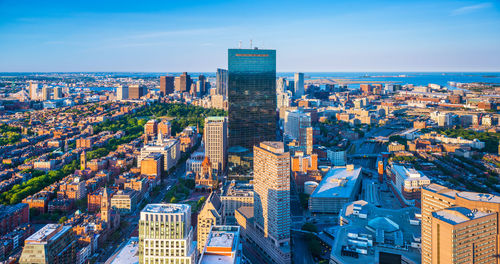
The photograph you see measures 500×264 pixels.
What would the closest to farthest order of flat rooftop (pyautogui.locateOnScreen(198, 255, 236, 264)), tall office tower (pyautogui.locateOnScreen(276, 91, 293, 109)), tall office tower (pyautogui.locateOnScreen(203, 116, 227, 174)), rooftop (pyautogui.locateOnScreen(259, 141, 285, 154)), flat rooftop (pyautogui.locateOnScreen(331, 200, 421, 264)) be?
flat rooftop (pyautogui.locateOnScreen(198, 255, 236, 264)), flat rooftop (pyautogui.locateOnScreen(331, 200, 421, 264)), rooftop (pyautogui.locateOnScreen(259, 141, 285, 154)), tall office tower (pyautogui.locateOnScreen(203, 116, 227, 174)), tall office tower (pyautogui.locateOnScreen(276, 91, 293, 109))

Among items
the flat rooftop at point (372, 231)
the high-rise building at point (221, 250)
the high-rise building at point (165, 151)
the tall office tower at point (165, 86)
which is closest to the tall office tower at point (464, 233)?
the flat rooftop at point (372, 231)

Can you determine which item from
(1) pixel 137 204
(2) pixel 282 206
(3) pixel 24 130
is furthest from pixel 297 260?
(3) pixel 24 130

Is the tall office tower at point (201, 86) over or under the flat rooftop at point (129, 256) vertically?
over

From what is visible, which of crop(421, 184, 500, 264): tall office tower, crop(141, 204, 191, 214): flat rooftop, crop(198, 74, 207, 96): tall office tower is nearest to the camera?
crop(421, 184, 500, 264): tall office tower

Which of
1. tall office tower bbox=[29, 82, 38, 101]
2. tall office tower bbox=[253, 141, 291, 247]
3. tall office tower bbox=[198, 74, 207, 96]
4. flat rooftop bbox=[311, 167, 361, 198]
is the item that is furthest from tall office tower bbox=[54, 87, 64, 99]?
tall office tower bbox=[253, 141, 291, 247]

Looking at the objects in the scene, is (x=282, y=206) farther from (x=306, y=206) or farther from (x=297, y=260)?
(x=306, y=206)

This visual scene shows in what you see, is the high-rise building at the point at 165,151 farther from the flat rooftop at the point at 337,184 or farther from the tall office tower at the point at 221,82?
the tall office tower at the point at 221,82

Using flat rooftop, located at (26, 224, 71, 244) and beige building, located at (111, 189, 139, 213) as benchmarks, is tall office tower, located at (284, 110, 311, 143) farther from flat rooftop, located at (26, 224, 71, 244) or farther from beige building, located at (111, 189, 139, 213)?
flat rooftop, located at (26, 224, 71, 244)
